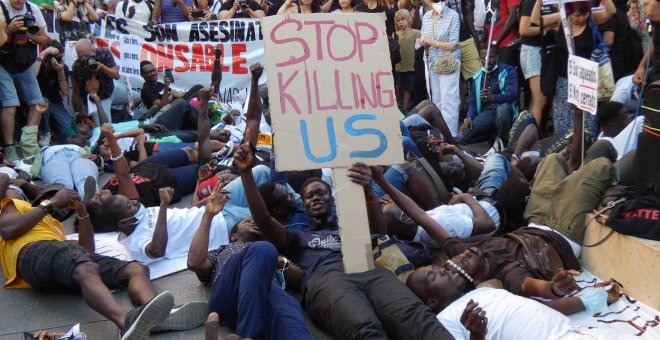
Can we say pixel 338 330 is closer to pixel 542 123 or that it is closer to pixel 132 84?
pixel 542 123

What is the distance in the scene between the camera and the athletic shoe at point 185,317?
4.76 m

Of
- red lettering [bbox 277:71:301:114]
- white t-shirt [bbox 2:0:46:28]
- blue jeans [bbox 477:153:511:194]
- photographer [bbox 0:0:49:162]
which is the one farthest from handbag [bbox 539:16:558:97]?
white t-shirt [bbox 2:0:46:28]

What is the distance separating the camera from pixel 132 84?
11.0 meters

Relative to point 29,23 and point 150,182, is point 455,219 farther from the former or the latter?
point 29,23

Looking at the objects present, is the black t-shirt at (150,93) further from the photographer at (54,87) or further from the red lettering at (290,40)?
the red lettering at (290,40)

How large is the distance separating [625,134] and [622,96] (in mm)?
1357

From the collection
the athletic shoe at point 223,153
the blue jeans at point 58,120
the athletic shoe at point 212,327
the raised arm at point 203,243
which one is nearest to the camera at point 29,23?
the blue jeans at point 58,120

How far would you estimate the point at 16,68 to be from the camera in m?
8.74

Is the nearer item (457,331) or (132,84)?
(457,331)

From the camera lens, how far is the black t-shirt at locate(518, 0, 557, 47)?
848cm

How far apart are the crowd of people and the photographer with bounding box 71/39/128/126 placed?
0.09 feet

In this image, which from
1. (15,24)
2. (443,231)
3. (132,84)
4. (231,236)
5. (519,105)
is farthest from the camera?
(132,84)

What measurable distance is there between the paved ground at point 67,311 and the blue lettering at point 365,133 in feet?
3.83

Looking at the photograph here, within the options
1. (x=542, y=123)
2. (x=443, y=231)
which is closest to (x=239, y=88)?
(x=542, y=123)
